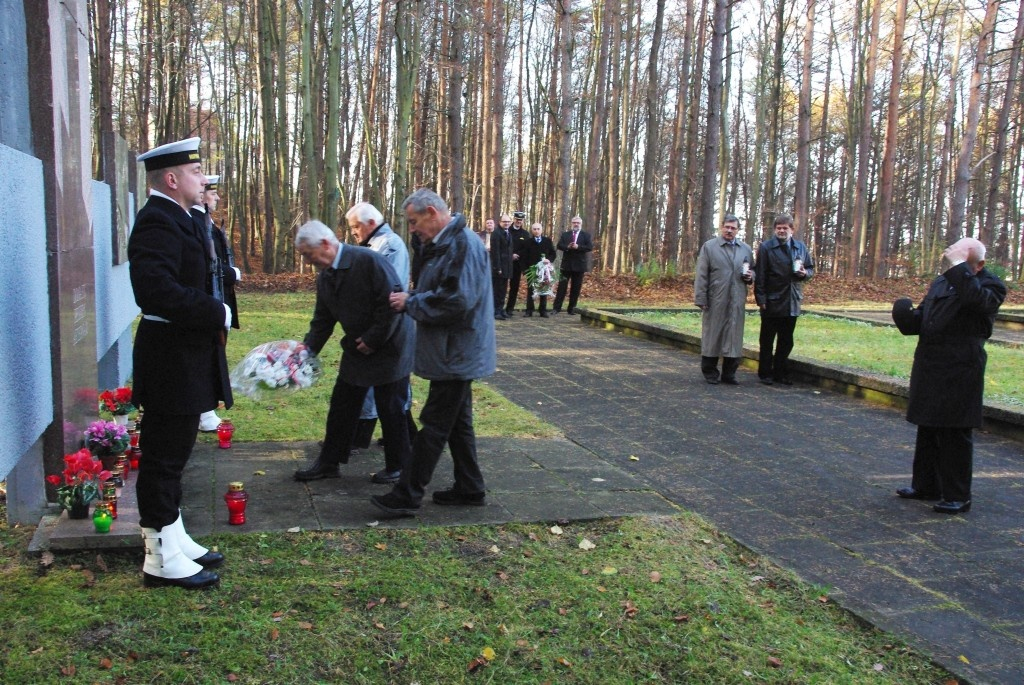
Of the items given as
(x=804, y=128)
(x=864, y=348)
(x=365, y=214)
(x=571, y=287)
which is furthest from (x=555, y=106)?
(x=365, y=214)

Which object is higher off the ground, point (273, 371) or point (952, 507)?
point (273, 371)

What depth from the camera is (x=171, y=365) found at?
416cm

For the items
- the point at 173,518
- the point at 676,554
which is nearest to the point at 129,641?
the point at 173,518

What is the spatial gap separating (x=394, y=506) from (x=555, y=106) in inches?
1343

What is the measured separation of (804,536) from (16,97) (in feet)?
16.7

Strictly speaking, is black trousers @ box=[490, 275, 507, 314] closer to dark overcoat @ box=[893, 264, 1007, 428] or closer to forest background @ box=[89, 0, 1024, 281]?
forest background @ box=[89, 0, 1024, 281]

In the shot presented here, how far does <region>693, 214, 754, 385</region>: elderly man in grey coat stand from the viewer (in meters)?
10.6

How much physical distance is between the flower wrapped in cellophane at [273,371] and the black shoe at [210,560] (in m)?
1.01

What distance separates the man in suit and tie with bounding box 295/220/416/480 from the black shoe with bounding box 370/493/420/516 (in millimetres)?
246

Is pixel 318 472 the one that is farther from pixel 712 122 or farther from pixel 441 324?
pixel 712 122

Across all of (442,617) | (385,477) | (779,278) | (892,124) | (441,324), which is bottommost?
(442,617)

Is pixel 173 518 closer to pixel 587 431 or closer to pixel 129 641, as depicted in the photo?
pixel 129 641

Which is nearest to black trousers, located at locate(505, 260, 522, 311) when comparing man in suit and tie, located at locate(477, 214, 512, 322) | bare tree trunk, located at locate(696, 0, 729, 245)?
man in suit and tie, located at locate(477, 214, 512, 322)

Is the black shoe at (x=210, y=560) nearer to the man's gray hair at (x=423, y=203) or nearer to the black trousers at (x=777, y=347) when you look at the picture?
the man's gray hair at (x=423, y=203)
